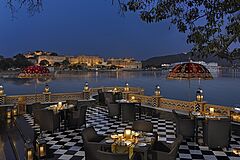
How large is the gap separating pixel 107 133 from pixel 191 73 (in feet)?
8.90

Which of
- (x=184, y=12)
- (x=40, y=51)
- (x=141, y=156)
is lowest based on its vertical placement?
(x=141, y=156)

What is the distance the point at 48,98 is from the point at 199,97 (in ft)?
19.8

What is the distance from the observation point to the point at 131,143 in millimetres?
3820

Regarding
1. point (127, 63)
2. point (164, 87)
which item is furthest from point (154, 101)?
point (127, 63)

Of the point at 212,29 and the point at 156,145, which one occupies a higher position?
the point at 212,29

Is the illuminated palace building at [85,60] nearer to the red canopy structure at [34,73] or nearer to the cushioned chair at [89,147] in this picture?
the red canopy structure at [34,73]

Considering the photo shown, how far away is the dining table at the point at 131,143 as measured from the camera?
11.9ft

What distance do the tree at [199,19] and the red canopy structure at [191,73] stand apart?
3197mm

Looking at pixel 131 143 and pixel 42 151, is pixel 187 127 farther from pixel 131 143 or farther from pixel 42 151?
pixel 42 151

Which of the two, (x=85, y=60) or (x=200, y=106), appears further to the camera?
(x=85, y=60)

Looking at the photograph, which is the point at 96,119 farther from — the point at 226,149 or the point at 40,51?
the point at 40,51

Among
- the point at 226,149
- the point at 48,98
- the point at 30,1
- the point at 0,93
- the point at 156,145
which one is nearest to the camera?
the point at 30,1

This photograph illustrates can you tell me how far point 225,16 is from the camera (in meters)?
2.82

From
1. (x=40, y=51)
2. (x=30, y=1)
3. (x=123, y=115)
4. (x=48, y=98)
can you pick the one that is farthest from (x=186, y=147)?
(x=40, y=51)
